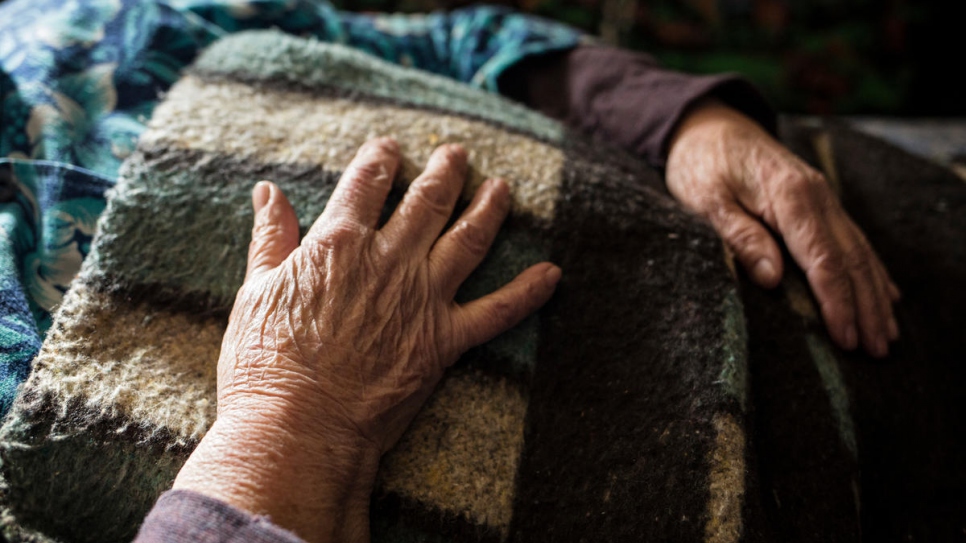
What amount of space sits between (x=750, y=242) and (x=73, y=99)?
3.55ft

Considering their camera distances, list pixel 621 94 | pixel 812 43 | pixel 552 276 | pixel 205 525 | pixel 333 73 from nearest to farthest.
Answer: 1. pixel 205 525
2. pixel 552 276
3. pixel 333 73
4. pixel 621 94
5. pixel 812 43

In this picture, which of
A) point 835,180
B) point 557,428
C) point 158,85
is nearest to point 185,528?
point 557,428

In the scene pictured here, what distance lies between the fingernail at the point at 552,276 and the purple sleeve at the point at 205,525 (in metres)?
0.41

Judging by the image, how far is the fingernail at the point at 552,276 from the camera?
77 cm

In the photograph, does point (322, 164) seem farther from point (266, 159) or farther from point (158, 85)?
point (158, 85)

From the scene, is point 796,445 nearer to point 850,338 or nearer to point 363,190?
point 850,338

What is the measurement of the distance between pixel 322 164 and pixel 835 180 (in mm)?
1014

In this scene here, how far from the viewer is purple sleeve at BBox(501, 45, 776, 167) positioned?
109cm

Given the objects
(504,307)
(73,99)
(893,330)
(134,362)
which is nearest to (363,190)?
(504,307)

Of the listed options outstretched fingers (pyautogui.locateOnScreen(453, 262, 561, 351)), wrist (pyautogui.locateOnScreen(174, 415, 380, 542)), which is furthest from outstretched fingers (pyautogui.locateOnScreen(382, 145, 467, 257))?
wrist (pyautogui.locateOnScreen(174, 415, 380, 542))

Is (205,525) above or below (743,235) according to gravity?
below

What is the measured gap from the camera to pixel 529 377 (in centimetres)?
76

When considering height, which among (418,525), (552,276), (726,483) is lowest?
(418,525)

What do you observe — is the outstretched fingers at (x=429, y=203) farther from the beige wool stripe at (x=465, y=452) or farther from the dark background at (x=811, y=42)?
the dark background at (x=811, y=42)
